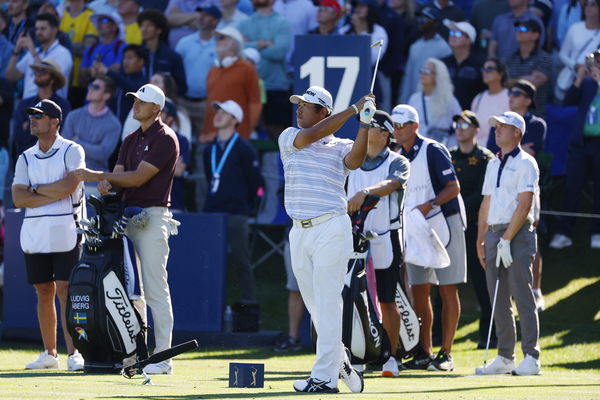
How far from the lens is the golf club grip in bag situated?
8.20 metres

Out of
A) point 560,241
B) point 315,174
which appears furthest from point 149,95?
point 560,241

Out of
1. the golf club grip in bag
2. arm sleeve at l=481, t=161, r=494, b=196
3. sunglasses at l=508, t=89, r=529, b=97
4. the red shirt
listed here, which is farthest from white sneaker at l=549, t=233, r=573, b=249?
the golf club grip in bag

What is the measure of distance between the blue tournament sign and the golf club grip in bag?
401cm

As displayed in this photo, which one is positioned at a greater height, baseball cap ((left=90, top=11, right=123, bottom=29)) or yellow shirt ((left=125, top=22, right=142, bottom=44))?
baseball cap ((left=90, top=11, right=123, bottom=29))

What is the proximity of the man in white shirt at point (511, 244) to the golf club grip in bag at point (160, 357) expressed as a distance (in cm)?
307

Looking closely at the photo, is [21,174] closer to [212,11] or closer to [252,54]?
[252,54]

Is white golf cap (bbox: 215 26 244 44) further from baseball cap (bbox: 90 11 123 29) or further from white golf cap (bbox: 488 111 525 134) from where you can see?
white golf cap (bbox: 488 111 525 134)

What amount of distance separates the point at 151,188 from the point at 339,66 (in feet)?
9.79

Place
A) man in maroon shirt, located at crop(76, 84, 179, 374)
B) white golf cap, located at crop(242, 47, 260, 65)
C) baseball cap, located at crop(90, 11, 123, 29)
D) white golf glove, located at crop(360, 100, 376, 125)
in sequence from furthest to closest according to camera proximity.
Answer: baseball cap, located at crop(90, 11, 123, 29) → white golf cap, located at crop(242, 47, 260, 65) → man in maroon shirt, located at crop(76, 84, 179, 374) → white golf glove, located at crop(360, 100, 376, 125)

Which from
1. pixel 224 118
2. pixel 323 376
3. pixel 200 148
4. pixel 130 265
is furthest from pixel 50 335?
pixel 200 148

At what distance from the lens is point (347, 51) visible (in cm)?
1199

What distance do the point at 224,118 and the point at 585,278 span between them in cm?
451

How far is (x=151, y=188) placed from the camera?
9.70 metres

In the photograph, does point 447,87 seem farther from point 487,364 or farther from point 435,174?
point 487,364
